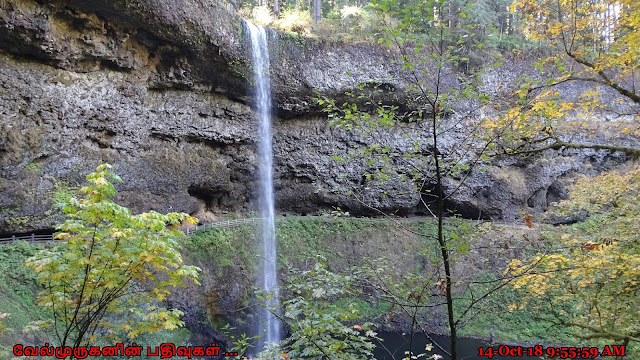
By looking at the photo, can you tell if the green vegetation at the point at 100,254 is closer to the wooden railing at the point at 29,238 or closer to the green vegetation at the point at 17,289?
the green vegetation at the point at 17,289

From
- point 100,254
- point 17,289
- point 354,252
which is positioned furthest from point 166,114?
point 100,254

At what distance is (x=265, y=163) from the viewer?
1984cm

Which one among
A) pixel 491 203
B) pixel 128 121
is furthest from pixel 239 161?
pixel 491 203

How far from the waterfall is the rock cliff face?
53cm

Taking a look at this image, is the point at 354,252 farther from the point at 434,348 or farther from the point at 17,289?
the point at 17,289

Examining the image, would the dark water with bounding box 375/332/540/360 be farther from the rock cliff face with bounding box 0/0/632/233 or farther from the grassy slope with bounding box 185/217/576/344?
the rock cliff face with bounding box 0/0/632/233

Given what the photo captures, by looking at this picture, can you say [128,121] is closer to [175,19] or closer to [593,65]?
[175,19]

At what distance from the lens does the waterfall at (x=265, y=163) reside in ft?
49.3

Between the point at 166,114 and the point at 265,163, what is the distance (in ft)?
18.4

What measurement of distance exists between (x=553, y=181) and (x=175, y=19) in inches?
913

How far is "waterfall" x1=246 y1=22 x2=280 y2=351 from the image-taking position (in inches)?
591

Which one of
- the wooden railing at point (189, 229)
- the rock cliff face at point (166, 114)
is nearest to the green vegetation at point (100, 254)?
the rock cliff face at point (166, 114)

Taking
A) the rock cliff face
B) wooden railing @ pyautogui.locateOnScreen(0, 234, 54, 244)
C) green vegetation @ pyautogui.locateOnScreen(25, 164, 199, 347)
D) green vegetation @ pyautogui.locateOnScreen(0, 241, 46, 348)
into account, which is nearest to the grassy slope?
the rock cliff face

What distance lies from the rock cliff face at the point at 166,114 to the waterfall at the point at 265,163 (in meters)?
0.53
